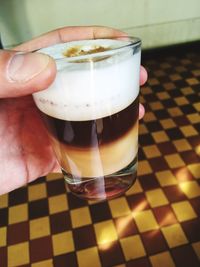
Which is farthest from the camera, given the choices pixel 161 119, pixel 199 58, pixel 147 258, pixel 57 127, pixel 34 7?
pixel 199 58

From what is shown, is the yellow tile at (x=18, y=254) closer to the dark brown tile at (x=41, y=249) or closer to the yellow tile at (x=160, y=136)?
the dark brown tile at (x=41, y=249)

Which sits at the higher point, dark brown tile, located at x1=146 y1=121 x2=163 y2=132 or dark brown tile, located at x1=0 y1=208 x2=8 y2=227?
dark brown tile, located at x1=146 y1=121 x2=163 y2=132

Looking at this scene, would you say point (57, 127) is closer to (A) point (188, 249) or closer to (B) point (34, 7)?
(A) point (188, 249)

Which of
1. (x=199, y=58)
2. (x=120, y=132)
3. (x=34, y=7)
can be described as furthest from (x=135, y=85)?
(x=199, y=58)

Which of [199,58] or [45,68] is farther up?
[45,68]

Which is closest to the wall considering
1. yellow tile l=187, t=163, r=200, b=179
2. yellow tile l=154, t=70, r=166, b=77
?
yellow tile l=154, t=70, r=166, b=77

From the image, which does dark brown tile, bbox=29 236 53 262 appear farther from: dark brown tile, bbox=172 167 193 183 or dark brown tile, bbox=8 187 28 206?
dark brown tile, bbox=172 167 193 183
